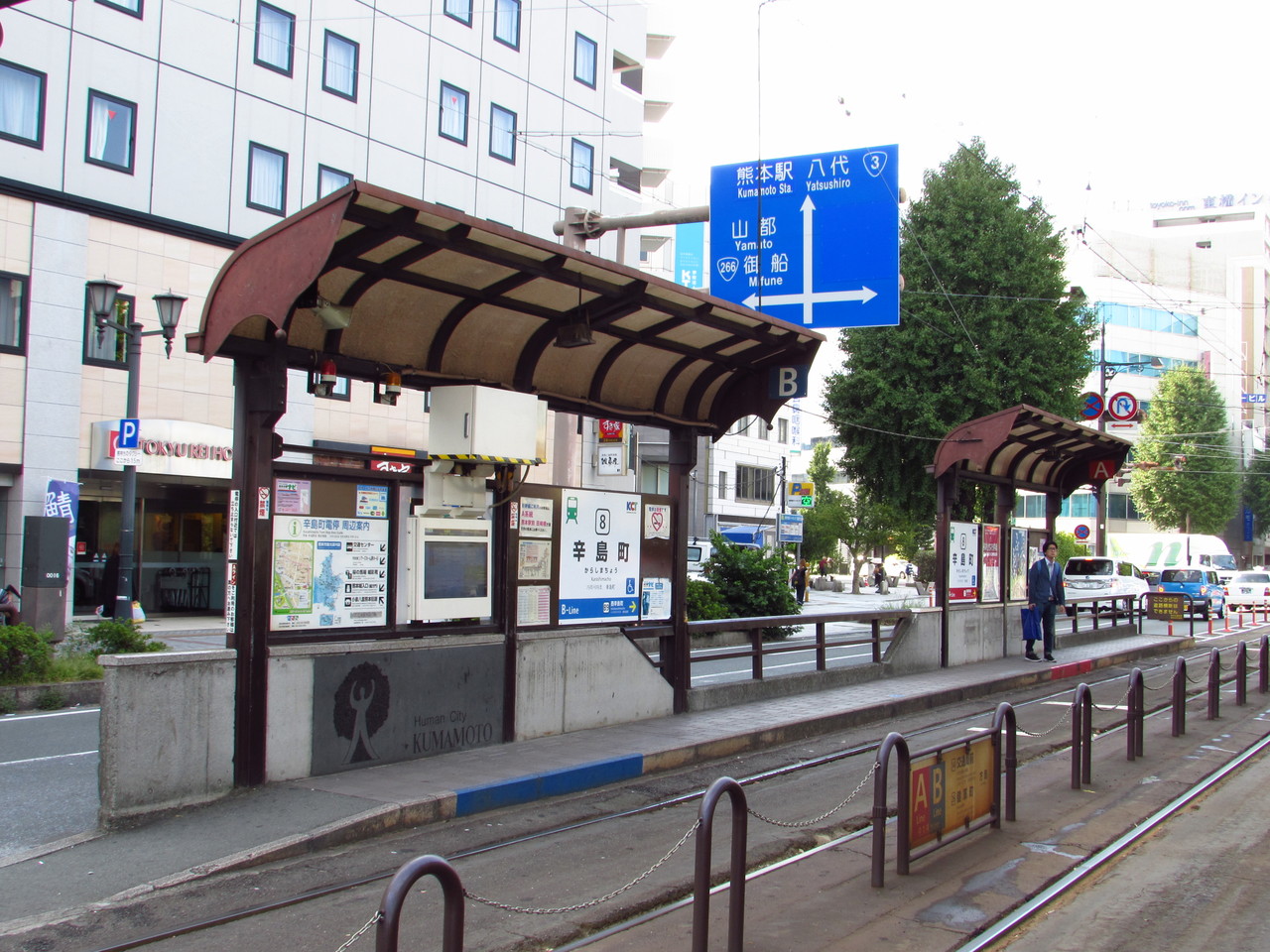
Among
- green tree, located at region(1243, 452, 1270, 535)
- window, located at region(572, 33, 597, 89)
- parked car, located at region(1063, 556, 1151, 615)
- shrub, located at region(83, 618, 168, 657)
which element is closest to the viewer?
shrub, located at region(83, 618, 168, 657)

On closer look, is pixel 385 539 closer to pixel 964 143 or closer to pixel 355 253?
pixel 355 253

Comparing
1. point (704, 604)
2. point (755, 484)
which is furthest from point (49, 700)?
point (755, 484)

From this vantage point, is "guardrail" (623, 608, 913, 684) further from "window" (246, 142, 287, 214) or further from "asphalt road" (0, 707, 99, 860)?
"window" (246, 142, 287, 214)

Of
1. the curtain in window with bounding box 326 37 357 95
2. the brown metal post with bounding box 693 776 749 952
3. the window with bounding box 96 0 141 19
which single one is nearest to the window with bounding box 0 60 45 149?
the window with bounding box 96 0 141 19

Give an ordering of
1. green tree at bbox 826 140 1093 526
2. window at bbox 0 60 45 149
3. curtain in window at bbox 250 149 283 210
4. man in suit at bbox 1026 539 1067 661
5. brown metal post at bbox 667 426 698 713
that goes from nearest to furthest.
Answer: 1. brown metal post at bbox 667 426 698 713
2. man in suit at bbox 1026 539 1067 661
3. window at bbox 0 60 45 149
4. curtain in window at bbox 250 149 283 210
5. green tree at bbox 826 140 1093 526

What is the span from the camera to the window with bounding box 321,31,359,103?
27.8 metres

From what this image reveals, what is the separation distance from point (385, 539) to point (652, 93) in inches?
1748

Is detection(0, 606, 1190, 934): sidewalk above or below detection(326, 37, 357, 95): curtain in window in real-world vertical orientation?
below

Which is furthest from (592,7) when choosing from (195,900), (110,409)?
(195,900)

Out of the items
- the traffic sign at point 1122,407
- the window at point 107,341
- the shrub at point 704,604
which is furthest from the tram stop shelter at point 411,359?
the traffic sign at point 1122,407

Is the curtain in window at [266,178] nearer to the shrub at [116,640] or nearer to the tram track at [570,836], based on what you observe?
the shrub at [116,640]

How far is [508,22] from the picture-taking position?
32.1 meters

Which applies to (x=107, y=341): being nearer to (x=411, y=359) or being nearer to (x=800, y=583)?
(x=411, y=359)

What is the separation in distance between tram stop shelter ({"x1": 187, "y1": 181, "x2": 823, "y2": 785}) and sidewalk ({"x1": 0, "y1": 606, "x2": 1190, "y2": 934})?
17.5 inches
